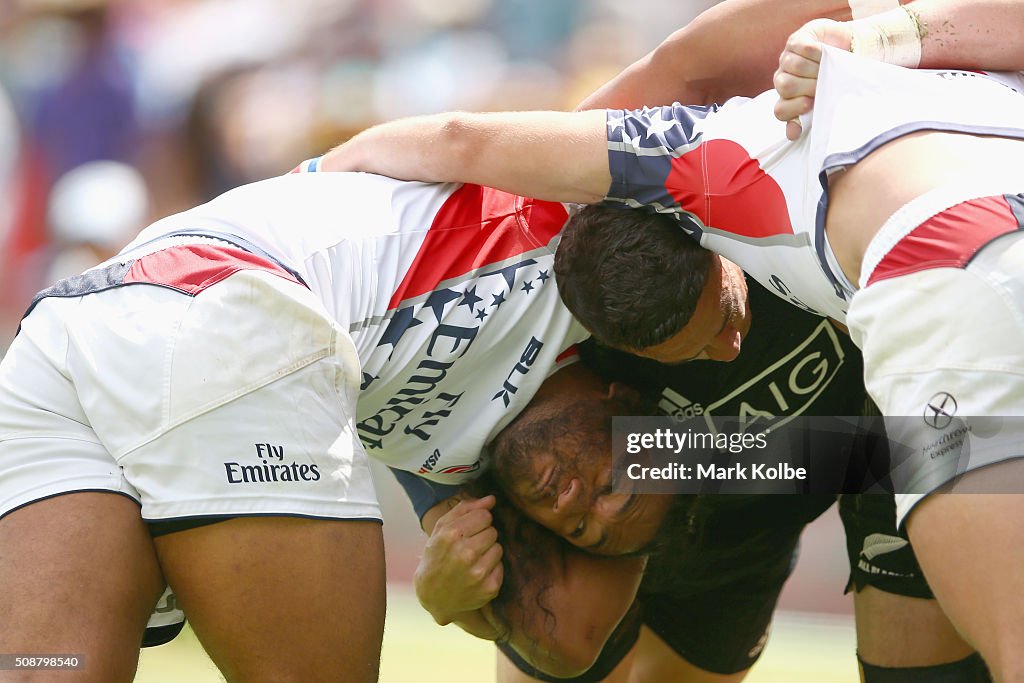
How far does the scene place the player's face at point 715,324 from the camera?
2.39m

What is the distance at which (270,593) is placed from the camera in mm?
2039

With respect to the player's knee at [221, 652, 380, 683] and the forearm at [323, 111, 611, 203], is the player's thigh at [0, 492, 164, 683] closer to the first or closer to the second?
the player's knee at [221, 652, 380, 683]

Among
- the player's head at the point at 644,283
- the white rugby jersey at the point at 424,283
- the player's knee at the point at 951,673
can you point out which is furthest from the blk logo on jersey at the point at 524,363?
the player's knee at the point at 951,673

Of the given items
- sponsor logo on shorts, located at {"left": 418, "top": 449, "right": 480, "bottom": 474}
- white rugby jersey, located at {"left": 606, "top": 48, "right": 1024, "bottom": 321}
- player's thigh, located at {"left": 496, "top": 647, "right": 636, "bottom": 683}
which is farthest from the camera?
player's thigh, located at {"left": 496, "top": 647, "right": 636, "bottom": 683}

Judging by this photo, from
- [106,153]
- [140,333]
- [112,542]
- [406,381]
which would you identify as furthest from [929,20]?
[106,153]

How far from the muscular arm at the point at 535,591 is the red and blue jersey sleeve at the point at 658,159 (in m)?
0.86

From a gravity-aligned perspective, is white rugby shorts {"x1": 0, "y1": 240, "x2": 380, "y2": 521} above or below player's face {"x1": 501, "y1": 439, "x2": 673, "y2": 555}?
above

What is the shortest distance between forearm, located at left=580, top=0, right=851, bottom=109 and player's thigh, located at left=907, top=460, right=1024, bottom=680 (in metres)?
1.12

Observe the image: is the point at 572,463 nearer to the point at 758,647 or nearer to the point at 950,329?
the point at 950,329

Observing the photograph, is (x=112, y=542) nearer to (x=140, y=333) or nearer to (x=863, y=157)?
(x=140, y=333)

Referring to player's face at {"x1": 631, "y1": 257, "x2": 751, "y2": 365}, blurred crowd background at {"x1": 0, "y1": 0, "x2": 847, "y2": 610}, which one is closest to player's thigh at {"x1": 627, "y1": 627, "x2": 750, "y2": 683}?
player's face at {"x1": 631, "y1": 257, "x2": 751, "y2": 365}

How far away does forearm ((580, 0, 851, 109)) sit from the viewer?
7.96ft

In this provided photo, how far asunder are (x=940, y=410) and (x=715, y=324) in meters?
0.77

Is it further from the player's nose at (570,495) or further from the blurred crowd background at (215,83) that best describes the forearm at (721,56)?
the blurred crowd background at (215,83)
